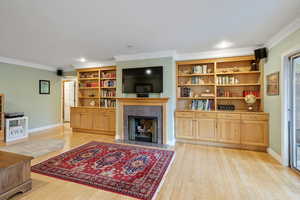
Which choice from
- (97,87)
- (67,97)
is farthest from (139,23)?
(67,97)

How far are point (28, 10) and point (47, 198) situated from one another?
2.53m

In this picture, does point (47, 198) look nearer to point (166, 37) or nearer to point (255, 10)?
point (166, 37)

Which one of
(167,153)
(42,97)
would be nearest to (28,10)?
(167,153)

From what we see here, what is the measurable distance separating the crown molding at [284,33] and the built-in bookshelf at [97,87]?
13.7ft

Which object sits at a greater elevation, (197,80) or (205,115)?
(197,80)

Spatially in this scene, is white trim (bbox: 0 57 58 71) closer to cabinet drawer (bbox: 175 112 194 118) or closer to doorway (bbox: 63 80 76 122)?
doorway (bbox: 63 80 76 122)

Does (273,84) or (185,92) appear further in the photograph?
(185,92)

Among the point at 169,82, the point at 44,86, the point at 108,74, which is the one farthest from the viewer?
the point at 44,86

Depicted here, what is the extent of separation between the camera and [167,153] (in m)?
3.29

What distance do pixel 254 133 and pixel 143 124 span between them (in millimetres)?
2829

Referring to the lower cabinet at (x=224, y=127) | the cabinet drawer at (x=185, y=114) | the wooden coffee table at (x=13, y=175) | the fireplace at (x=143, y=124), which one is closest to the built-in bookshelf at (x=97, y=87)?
the fireplace at (x=143, y=124)

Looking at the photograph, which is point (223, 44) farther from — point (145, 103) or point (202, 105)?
point (145, 103)

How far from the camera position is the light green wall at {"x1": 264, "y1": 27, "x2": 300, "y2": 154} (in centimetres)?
270

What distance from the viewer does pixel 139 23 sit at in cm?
241
